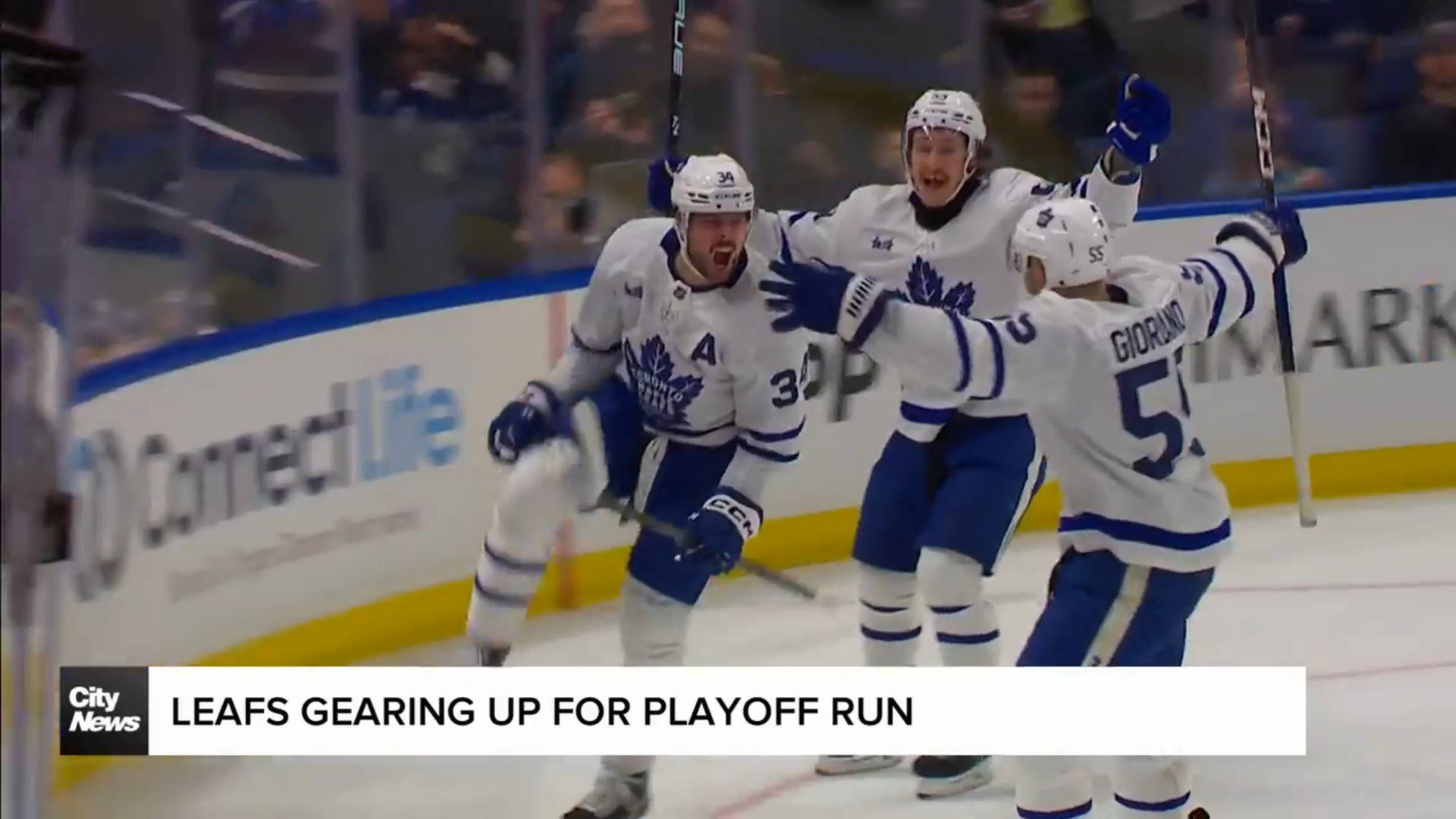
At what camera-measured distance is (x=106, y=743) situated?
309 centimetres

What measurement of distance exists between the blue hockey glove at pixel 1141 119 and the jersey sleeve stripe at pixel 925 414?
0.49 metres

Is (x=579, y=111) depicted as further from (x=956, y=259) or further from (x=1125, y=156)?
(x=1125, y=156)

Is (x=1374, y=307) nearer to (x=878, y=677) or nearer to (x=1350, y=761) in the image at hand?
(x=1350, y=761)

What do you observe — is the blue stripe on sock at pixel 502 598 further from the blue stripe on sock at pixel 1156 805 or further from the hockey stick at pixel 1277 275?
the hockey stick at pixel 1277 275

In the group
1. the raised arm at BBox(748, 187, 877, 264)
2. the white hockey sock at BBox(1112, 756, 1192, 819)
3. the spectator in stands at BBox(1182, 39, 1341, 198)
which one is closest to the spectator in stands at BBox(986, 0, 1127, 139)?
the spectator in stands at BBox(1182, 39, 1341, 198)

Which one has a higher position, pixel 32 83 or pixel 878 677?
pixel 32 83

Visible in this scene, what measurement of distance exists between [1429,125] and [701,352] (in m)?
3.12

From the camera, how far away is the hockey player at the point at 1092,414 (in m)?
2.72

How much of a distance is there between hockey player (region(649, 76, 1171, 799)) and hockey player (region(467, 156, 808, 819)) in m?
0.26

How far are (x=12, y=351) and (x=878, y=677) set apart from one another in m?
1.34

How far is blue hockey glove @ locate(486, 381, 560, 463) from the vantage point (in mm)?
3320

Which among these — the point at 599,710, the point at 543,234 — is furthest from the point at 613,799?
the point at 543,234

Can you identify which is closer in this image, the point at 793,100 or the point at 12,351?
the point at 12,351

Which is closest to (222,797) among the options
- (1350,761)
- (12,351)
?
(12,351)
